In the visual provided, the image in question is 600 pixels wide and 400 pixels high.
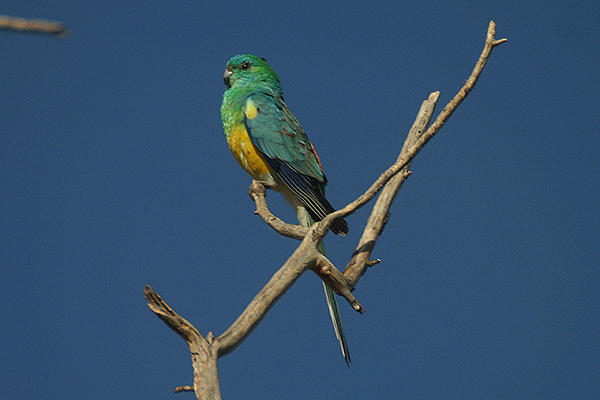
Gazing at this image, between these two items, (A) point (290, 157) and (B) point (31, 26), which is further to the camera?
(A) point (290, 157)

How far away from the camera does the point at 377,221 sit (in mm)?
3684

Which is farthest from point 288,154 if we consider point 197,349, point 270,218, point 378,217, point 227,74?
point 197,349

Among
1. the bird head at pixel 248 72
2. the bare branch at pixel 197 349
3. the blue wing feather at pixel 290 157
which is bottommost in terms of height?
the bare branch at pixel 197 349

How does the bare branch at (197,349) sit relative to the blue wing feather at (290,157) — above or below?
below

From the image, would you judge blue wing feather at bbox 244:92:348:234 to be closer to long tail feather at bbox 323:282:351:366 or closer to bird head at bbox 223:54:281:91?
bird head at bbox 223:54:281:91

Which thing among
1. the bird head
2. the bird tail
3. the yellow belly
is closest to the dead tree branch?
the yellow belly

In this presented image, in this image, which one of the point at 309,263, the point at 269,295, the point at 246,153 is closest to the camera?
the point at 269,295

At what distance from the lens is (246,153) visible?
14.2 ft

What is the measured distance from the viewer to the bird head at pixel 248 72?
4.72 meters

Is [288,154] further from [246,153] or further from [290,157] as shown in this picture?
[246,153]

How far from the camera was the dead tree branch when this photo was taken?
2844 mm

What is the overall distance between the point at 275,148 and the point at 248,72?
2.97 ft

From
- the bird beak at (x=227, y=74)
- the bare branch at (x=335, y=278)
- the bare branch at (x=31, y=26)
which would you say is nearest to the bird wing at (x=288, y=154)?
the bird beak at (x=227, y=74)

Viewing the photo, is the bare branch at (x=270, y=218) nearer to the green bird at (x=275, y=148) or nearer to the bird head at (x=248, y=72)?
the green bird at (x=275, y=148)
